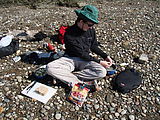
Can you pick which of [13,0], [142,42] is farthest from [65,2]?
[142,42]

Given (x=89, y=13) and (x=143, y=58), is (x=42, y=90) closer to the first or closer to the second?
(x=89, y=13)

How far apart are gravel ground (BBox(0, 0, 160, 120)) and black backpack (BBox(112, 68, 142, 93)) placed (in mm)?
154

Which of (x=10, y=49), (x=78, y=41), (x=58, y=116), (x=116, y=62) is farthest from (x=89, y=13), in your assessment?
(x=10, y=49)

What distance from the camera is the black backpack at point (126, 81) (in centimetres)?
569

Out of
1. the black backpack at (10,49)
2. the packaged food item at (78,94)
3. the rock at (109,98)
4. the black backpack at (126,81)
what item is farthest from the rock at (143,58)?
the black backpack at (10,49)

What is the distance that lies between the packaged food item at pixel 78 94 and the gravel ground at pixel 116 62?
0.45 feet

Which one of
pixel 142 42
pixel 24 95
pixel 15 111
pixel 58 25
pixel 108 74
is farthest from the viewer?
pixel 58 25

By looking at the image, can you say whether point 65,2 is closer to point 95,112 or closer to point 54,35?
point 54,35

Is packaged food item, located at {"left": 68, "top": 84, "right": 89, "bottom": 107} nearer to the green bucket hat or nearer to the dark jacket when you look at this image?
the dark jacket

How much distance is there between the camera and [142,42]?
8000mm

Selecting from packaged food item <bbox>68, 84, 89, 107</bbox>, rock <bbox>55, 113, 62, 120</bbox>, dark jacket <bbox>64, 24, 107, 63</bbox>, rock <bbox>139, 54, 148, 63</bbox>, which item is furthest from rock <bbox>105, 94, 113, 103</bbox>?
rock <bbox>139, 54, 148, 63</bbox>

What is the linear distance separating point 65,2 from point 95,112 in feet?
25.0

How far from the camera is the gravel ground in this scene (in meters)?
5.07

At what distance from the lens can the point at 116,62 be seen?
271 inches
